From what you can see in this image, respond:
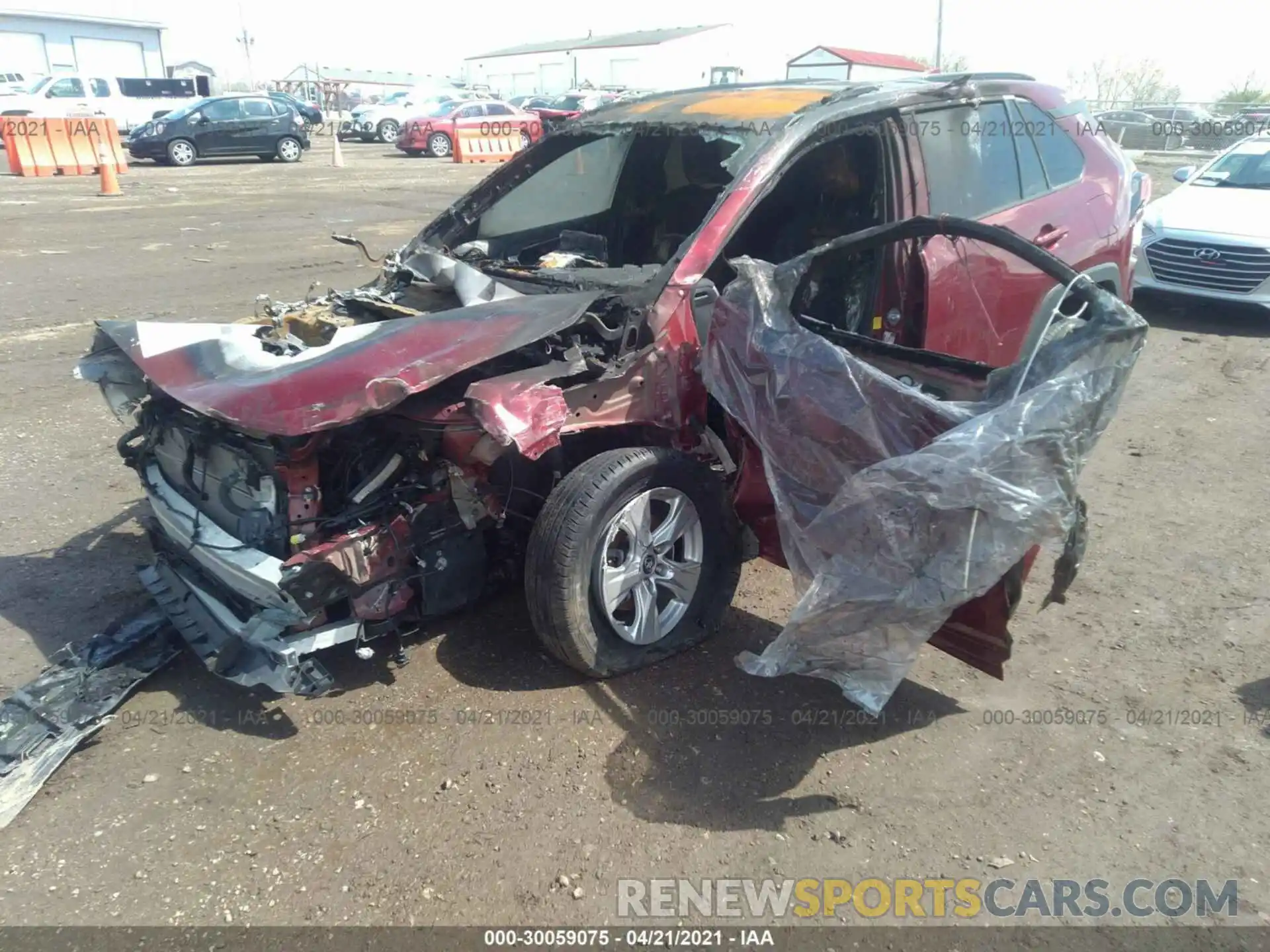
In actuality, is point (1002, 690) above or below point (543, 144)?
below

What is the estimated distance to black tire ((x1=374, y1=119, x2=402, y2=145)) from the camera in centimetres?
3291

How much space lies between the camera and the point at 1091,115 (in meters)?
5.46

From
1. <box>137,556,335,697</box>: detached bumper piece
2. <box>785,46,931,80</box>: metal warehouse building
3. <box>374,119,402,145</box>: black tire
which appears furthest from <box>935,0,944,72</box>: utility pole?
<box>137,556,335,697</box>: detached bumper piece

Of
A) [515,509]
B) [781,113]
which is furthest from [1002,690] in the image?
[781,113]

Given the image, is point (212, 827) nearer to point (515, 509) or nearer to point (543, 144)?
point (515, 509)

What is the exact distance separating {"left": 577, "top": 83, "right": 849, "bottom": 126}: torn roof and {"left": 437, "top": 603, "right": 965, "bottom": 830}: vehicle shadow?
84.4 inches

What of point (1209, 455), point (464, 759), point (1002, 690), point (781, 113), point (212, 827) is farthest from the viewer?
point (1209, 455)

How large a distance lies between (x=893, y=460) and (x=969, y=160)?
2.36 metres

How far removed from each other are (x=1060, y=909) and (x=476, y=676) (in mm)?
1980

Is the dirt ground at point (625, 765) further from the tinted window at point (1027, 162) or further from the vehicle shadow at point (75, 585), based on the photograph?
the tinted window at point (1027, 162)

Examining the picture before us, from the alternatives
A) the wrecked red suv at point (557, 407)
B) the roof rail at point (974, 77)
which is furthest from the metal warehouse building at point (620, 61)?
the wrecked red suv at point (557, 407)

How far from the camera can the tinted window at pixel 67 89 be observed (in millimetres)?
24938

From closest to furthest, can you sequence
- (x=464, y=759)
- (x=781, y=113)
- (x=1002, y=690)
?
1. (x=464, y=759)
2. (x=1002, y=690)
3. (x=781, y=113)

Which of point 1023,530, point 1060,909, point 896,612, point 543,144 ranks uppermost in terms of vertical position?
point 543,144
